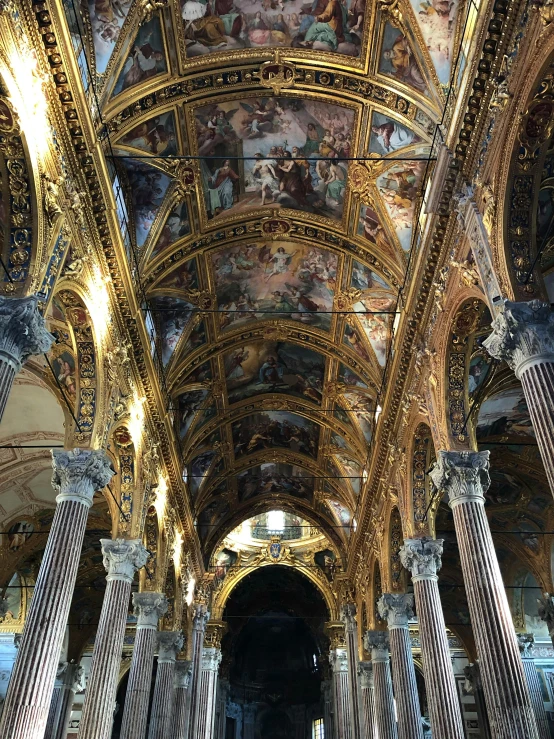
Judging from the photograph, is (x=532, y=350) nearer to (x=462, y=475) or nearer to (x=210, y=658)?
(x=462, y=475)

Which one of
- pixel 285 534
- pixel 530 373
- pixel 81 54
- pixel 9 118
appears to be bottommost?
pixel 530 373

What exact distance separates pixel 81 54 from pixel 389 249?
316 inches

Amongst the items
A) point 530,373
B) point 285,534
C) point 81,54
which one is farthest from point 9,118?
point 285,534

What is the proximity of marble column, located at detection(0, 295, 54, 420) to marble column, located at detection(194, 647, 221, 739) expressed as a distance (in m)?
20.1

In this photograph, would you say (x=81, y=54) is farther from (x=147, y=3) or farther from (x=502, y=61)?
(x=502, y=61)

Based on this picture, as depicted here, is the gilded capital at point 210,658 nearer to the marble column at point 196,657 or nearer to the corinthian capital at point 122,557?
the marble column at point 196,657

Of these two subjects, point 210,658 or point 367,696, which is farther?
point 210,658

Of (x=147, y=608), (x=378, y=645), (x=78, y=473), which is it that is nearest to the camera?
(x=78, y=473)

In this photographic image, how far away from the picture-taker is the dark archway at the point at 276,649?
38094mm

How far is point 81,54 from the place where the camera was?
1080 centimetres

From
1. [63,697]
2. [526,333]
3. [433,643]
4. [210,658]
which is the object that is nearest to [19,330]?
[526,333]

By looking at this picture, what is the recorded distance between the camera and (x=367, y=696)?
23266 mm

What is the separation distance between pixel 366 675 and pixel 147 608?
10.5m

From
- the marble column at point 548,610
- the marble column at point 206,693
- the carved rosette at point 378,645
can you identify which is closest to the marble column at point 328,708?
the marble column at point 206,693
